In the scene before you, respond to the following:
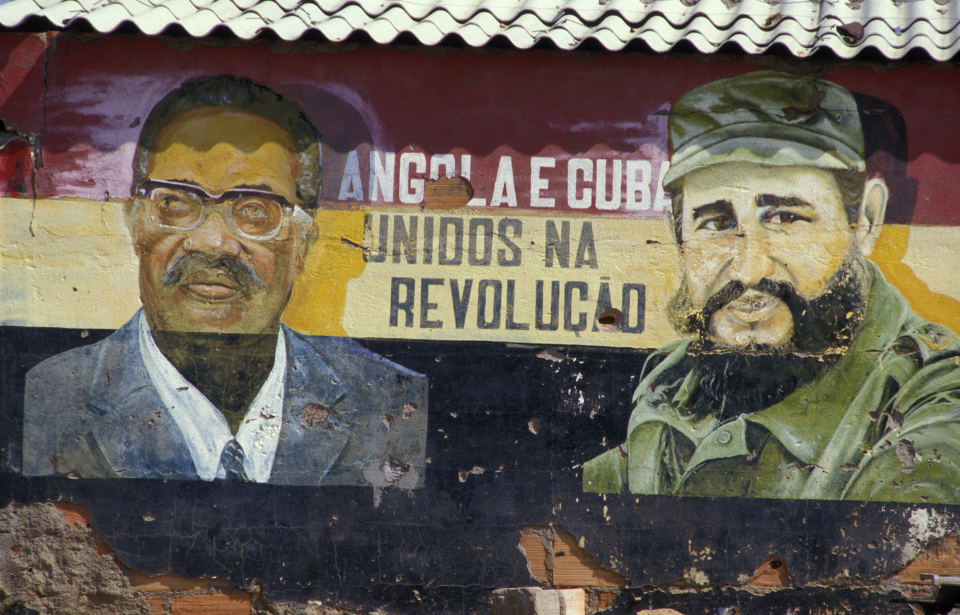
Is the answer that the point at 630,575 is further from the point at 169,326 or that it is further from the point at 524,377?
the point at 169,326

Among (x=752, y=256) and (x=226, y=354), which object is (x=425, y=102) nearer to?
(x=226, y=354)

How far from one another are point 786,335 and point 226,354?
316cm

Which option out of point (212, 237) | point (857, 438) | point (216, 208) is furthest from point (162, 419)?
point (857, 438)

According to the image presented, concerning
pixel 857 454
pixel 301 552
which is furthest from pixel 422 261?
pixel 857 454

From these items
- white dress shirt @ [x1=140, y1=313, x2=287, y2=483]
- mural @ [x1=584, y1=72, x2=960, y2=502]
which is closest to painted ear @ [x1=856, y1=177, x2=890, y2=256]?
mural @ [x1=584, y1=72, x2=960, y2=502]

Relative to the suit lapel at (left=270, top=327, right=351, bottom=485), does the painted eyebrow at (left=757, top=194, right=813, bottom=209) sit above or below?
above

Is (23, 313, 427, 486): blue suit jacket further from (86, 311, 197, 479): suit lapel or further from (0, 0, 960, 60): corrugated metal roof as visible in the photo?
(0, 0, 960, 60): corrugated metal roof

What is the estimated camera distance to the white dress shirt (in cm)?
359

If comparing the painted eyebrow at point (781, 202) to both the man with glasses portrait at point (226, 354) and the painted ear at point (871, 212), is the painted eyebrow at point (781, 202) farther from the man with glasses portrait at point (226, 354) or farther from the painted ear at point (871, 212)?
the man with glasses portrait at point (226, 354)

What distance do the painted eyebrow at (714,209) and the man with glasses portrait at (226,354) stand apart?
181 centimetres

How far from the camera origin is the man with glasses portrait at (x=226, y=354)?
11.8 ft

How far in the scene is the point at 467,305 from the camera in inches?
142

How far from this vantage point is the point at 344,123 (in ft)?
11.9

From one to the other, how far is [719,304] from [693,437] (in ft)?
2.51
